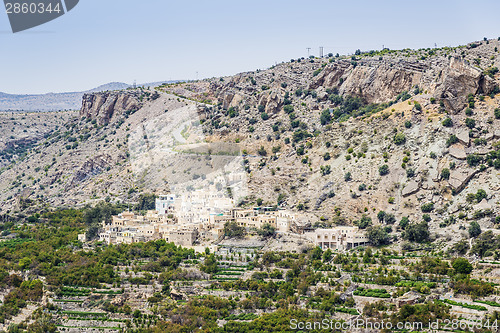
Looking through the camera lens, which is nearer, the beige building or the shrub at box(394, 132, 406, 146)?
the beige building

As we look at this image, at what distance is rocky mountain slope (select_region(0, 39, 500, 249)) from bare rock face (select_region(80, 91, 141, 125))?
0.65 feet

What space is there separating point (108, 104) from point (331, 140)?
1649 inches

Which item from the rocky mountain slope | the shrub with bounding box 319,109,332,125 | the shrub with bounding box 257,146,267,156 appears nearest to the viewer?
the rocky mountain slope

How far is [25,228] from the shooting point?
253 ft

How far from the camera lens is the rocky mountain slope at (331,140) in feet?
205

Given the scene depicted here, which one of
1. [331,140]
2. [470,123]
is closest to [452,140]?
[470,123]

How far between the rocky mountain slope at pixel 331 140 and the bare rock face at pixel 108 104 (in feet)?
0.65

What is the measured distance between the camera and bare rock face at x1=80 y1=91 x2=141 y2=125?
105575mm

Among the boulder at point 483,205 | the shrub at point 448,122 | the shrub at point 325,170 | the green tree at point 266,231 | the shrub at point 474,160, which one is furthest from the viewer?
the shrub at point 325,170

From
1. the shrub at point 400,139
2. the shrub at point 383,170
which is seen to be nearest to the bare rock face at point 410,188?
the shrub at point 383,170

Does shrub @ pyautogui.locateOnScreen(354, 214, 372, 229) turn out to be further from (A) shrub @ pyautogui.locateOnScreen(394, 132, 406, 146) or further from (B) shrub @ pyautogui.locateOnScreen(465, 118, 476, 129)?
(B) shrub @ pyautogui.locateOnScreen(465, 118, 476, 129)

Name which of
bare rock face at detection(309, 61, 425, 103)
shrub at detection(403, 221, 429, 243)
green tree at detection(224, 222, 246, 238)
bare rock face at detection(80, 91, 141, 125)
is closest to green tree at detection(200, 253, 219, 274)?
green tree at detection(224, 222, 246, 238)

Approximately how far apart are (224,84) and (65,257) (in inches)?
1672

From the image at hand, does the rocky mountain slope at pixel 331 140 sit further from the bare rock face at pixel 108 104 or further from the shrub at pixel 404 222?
the shrub at pixel 404 222
